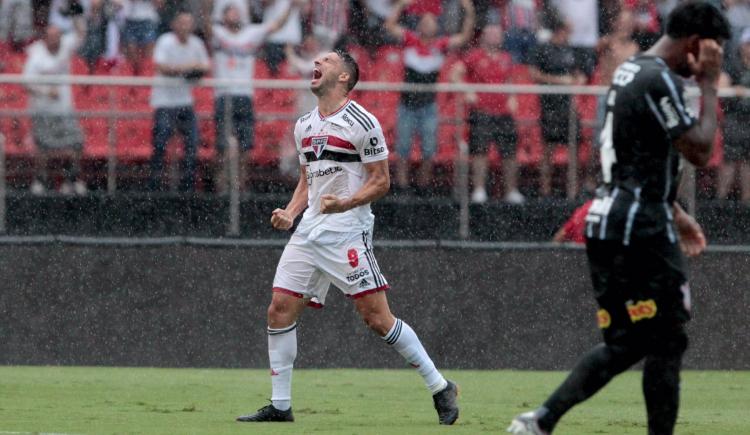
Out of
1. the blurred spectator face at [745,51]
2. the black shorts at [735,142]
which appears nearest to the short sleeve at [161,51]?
the black shorts at [735,142]

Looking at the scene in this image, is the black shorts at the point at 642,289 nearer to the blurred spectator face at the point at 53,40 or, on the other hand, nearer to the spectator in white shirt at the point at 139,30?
the spectator in white shirt at the point at 139,30

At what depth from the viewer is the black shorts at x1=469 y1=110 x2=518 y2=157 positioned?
14.3 metres

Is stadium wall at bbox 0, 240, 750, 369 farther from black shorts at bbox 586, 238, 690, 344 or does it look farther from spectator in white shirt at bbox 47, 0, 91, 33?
black shorts at bbox 586, 238, 690, 344

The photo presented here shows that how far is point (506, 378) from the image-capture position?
44.7ft

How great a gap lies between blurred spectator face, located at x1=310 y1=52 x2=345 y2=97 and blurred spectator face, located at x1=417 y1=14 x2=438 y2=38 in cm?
668

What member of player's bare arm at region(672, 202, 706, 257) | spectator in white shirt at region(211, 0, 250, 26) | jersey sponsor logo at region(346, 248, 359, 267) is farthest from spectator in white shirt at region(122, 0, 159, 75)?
player's bare arm at region(672, 202, 706, 257)

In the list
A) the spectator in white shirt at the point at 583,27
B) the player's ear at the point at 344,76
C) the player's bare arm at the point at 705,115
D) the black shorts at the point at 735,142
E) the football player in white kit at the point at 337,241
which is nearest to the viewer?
the player's bare arm at the point at 705,115

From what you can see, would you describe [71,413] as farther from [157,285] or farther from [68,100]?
[68,100]

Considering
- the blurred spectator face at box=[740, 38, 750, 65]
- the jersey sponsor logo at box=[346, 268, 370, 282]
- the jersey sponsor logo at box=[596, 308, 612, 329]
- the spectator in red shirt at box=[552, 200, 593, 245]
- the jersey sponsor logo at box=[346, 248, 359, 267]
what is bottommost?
the spectator in red shirt at box=[552, 200, 593, 245]

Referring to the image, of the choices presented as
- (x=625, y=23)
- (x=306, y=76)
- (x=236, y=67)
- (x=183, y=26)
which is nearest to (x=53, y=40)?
(x=183, y=26)

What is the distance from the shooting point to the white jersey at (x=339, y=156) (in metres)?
9.87

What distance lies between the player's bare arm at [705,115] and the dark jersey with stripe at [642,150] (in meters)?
0.05

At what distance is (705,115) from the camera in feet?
22.7

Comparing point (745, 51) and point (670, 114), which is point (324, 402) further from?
point (745, 51)
